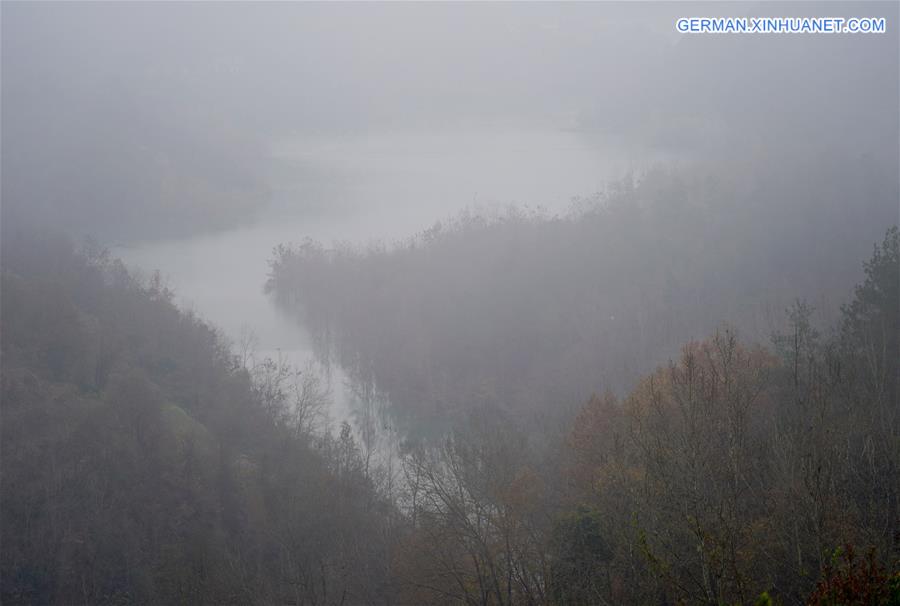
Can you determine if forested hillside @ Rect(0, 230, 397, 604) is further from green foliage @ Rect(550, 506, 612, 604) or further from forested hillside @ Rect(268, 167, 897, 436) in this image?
forested hillside @ Rect(268, 167, 897, 436)

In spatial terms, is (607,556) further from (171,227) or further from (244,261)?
(171,227)

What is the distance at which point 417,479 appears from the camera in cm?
935

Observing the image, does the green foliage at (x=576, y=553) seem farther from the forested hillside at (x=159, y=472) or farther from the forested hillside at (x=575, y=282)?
the forested hillside at (x=575, y=282)

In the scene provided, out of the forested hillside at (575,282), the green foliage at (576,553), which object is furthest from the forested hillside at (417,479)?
the forested hillside at (575,282)

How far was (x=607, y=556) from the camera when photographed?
7.54 metres

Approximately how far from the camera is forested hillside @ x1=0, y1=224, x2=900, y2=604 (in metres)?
5.68

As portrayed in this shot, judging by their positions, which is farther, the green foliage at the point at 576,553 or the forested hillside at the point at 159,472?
the forested hillside at the point at 159,472

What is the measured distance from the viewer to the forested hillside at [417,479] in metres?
5.68

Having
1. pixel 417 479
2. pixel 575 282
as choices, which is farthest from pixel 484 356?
pixel 417 479

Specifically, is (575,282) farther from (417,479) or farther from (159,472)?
(417,479)

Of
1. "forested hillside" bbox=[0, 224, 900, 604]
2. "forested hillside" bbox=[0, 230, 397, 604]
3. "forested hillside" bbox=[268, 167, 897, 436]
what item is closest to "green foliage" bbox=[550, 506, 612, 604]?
"forested hillside" bbox=[0, 224, 900, 604]

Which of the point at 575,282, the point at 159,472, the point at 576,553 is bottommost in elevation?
the point at 576,553

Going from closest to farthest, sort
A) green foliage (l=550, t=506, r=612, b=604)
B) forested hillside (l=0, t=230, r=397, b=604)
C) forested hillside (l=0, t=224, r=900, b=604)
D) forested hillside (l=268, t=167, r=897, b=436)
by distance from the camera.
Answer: forested hillside (l=0, t=224, r=900, b=604) < green foliage (l=550, t=506, r=612, b=604) < forested hillside (l=0, t=230, r=397, b=604) < forested hillside (l=268, t=167, r=897, b=436)

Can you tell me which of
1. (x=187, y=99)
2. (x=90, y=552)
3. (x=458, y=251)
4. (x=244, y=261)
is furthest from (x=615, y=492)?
(x=187, y=99)
